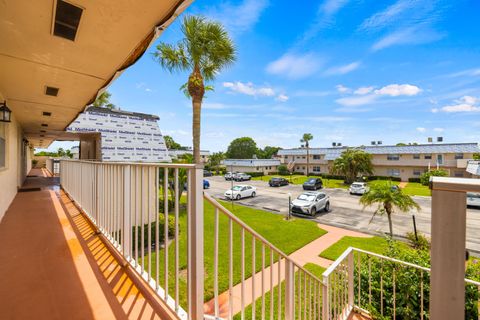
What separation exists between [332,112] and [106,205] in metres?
47.2

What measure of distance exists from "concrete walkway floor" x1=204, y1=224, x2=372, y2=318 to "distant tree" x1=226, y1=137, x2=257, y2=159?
164 feet

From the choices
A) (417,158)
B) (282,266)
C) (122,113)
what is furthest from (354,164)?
(122,113)

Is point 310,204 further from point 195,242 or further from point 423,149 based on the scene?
point 423,149

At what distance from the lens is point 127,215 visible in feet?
7.26

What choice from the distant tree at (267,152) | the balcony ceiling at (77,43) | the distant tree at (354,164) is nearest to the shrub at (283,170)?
the distant tree at (354,164)

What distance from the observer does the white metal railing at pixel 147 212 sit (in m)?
1.37

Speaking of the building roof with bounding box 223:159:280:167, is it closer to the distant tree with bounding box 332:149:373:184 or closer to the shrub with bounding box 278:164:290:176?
the shrub with bounding box 278:164:290:176

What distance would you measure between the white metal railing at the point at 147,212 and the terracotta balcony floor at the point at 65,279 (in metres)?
0.16

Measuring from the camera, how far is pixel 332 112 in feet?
144

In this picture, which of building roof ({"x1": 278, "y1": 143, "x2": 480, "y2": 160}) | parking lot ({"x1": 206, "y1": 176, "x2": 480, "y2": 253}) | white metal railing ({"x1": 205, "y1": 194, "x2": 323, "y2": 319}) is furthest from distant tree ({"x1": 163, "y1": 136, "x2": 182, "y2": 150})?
white metal railing ({"x1": 205, "y1": 194, "x2": 323, "y2": 319})

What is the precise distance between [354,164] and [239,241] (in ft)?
80.1

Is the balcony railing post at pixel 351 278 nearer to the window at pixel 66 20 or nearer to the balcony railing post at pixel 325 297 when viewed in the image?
the balcony railing post at pixel 325 297

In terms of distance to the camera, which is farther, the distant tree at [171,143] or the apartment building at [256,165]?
the distant tree at [171,143]

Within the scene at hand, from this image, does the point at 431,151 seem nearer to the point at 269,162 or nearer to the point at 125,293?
the point at 269,162
